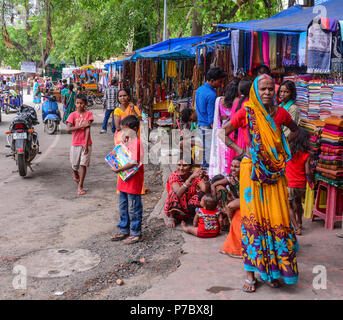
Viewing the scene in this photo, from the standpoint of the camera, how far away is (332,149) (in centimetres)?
531

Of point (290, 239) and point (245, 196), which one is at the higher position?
point (245, 196)

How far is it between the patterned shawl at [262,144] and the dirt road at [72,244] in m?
1.50

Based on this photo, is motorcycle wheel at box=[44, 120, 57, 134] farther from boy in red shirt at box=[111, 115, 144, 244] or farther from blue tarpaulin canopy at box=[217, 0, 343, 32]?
boy in red shirt at box=[111, 115, 144, 244]

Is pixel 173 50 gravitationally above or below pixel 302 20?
above

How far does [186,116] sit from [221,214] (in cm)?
419

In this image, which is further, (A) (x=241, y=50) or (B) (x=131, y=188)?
(A) (x=241, y=50)

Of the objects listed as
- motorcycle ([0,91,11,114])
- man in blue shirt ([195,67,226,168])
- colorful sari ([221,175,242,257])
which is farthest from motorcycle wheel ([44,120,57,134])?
colorful sari ([221,175,242,257])

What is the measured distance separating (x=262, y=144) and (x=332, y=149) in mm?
2001

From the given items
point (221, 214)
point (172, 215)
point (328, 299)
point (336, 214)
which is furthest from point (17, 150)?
point (328, 299)

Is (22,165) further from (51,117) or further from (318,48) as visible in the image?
(51,117)

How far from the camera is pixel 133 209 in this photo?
5406 mm

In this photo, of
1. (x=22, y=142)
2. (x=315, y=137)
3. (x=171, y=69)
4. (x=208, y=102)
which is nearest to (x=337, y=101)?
(x=315, y=137)

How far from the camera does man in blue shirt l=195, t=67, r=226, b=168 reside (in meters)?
6.43
